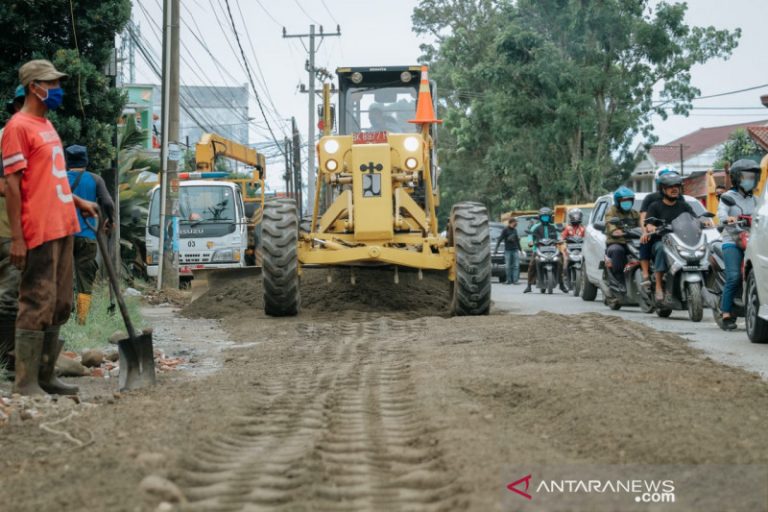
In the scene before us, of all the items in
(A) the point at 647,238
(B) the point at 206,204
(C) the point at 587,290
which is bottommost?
(C) the point at 587,290

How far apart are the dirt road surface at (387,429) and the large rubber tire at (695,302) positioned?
429 centimetres

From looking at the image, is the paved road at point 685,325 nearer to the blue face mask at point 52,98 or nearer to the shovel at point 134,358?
the shovel at point 134,358

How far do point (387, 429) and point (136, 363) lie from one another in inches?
117

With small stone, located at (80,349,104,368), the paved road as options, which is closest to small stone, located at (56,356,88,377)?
small stone, located at (80,349,104,368)

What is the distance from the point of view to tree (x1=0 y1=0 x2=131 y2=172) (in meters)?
14.8

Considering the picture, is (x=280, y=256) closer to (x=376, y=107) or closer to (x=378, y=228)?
(x=378, y=228)

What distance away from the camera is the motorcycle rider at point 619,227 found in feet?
55.0

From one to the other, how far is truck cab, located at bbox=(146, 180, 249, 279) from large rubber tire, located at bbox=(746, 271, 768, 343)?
49.8 ft

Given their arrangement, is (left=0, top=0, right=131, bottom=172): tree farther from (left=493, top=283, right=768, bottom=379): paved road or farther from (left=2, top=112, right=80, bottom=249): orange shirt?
(left=2, top=112, right=80, bottom=249): orange shirt

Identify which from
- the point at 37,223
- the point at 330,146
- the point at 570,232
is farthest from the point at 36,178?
the point at 570,232

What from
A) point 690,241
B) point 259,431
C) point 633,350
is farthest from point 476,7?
point 259,431

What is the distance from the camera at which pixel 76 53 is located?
15195mm

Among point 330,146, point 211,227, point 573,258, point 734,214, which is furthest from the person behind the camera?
point 211,227

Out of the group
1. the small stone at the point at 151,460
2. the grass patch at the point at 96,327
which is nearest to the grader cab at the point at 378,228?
the grass patch at the point at 96,327
